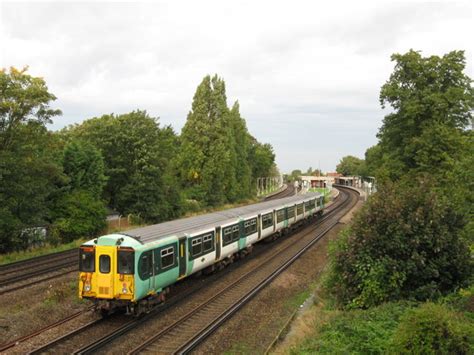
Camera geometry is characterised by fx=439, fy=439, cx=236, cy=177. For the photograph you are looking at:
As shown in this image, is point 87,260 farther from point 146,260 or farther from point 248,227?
point 248,227

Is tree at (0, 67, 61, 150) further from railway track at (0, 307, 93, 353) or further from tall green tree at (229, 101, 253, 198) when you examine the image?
tall green tree at (229, 101, 253, 198)

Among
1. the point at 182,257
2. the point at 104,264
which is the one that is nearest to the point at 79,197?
the point at 182,257

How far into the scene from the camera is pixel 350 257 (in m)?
15.0

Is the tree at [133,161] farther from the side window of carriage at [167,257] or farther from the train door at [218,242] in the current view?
the side window of carriage at [167,257]

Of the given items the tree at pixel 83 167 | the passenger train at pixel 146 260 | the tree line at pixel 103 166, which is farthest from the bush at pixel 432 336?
the tree at pixel 83 167

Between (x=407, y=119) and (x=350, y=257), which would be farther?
(x=407, y=119)

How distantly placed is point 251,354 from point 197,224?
8.00 metres

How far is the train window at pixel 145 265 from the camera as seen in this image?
1427 centimetres

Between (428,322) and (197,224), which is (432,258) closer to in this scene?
(428,322)

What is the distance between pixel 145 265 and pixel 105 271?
128cm

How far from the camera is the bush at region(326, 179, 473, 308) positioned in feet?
46.2

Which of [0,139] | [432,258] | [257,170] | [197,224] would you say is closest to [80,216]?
[0,139]

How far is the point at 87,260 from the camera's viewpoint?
1447 cm

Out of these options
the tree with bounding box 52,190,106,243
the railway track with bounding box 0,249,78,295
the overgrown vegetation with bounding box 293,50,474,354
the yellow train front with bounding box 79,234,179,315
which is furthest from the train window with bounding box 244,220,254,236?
the tree with bounding box 52,190,106,243
